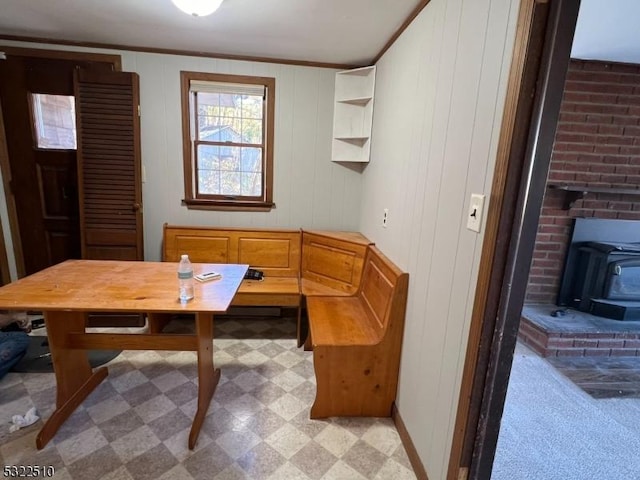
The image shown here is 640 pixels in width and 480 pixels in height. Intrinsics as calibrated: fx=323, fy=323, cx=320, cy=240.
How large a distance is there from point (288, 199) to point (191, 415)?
1.92 meters

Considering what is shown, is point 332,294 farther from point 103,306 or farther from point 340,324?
point 103,306

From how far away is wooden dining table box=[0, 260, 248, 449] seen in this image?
1.50m

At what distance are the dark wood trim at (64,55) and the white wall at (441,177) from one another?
91.8 inches

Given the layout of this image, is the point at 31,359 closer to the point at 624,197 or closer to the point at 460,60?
the point at 460,60

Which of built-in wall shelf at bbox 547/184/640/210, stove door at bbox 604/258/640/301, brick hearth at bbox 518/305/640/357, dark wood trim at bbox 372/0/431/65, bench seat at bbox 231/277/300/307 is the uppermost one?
dark wood trim at bbox 372/0/431/65

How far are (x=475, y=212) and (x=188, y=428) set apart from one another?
1.83 meters

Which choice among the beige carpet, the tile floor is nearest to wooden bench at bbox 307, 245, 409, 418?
the tile floor

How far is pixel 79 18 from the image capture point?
7.27 feet

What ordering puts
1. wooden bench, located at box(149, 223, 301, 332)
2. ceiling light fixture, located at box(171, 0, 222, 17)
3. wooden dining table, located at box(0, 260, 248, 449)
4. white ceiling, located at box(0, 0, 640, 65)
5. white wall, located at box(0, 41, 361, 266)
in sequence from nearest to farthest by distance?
wooden dining table, located at box(0, 260, 248, 449) < ceiling light fixture, located at box(171, 0, 222, 17) < white ceiling, located at box(0, 0, 640, 65) < white wall, located at box(0, 41, 361, 266) < wooden bench, located at box(149, 223, 301, 332)

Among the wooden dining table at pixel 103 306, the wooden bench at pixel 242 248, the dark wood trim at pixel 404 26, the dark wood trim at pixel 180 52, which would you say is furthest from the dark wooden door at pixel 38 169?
the dark wood trim at pixel 404 26

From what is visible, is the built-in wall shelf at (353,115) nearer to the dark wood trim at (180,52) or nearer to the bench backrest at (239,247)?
the dark wood trim at (180,52)

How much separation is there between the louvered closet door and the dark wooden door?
0.77ft

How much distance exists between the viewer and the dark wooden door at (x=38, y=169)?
2.66 meters

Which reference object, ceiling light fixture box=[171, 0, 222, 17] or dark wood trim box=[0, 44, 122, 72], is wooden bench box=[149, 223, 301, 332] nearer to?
dark wood trim box=[0, 44, 122, 72]
